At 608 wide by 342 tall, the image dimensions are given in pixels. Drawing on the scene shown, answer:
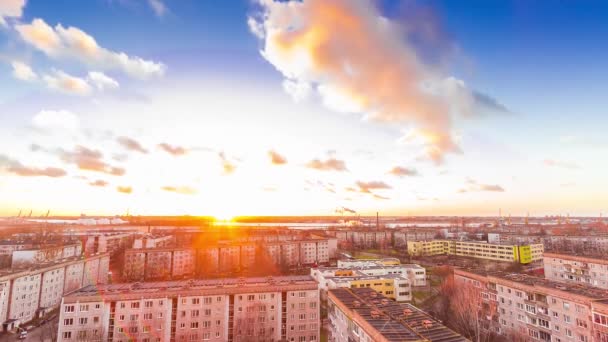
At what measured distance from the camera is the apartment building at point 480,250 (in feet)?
161

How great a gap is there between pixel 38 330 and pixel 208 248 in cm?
2364

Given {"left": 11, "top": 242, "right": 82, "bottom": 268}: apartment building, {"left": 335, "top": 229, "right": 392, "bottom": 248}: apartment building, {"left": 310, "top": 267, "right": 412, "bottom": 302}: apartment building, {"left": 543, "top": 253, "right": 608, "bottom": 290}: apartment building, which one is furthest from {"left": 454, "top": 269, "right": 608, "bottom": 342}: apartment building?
{"left": 335, "top": 229, "right": 392, "bottom": 248}: apartment building

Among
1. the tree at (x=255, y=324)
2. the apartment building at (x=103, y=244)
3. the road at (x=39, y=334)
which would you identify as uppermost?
the apartment building at (x=103, y=244)

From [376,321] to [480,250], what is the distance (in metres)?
48.5

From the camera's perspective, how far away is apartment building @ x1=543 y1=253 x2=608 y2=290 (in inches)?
1050

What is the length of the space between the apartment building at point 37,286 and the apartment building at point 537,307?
3514cm

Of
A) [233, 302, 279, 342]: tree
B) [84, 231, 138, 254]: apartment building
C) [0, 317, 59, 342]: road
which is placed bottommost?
[0, 317, 59, 342]: road

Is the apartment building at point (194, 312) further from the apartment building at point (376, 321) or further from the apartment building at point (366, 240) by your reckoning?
the apartment building at point (366, 240)

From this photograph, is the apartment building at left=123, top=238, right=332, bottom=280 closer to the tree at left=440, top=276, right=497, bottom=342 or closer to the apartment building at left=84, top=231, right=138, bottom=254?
the apartment building at left=84, top=231, right=138, bottom=254

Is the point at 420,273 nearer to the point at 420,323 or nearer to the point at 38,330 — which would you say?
the point at 420,323

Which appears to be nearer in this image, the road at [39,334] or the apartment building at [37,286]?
the road at [39,334]

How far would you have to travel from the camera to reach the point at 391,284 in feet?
98.1

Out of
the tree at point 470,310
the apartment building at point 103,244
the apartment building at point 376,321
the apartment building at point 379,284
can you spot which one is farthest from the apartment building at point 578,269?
the apartment building at point 103,244

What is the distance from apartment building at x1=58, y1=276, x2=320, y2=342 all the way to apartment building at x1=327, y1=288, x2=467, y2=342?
11.2 feet
